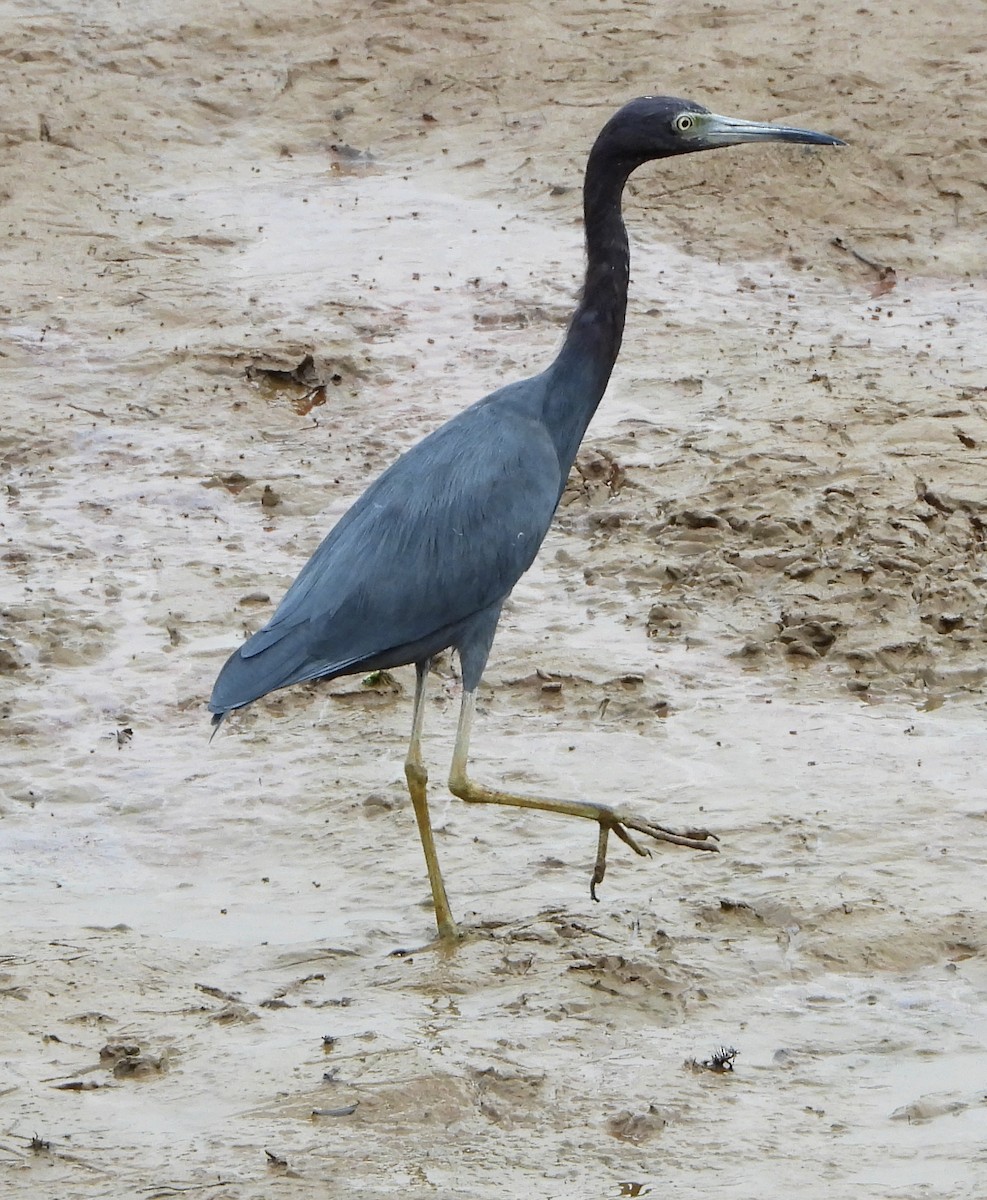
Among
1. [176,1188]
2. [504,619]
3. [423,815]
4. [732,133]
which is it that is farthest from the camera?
[504,619]

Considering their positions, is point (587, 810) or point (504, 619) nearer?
point (587, 810)

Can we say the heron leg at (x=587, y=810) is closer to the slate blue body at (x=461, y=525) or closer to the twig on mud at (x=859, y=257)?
the slate blue body at (x=461, y=525)

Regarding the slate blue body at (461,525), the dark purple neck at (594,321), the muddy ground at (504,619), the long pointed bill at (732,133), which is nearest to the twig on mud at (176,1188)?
the muddy ground at (504,619)

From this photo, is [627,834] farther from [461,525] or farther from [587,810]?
[461,525]

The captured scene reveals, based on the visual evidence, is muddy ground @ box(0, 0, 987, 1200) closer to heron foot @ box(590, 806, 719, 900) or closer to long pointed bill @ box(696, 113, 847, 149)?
heron foot @ box(590, 806, 719, 900)

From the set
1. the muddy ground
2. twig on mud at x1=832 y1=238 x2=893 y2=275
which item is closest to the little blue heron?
the muddy ground

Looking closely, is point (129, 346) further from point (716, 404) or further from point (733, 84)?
point (733, 84)

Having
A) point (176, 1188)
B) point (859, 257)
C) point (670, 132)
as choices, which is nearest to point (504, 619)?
point (670, 132)

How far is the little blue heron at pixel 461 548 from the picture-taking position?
18.0 ft

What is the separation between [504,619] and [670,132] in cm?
201

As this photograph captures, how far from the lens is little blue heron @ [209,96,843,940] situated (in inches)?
216

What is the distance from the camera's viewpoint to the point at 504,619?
729 cm

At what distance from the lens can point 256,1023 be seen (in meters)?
4.83

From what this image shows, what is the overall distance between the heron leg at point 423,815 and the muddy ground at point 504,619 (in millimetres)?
113
